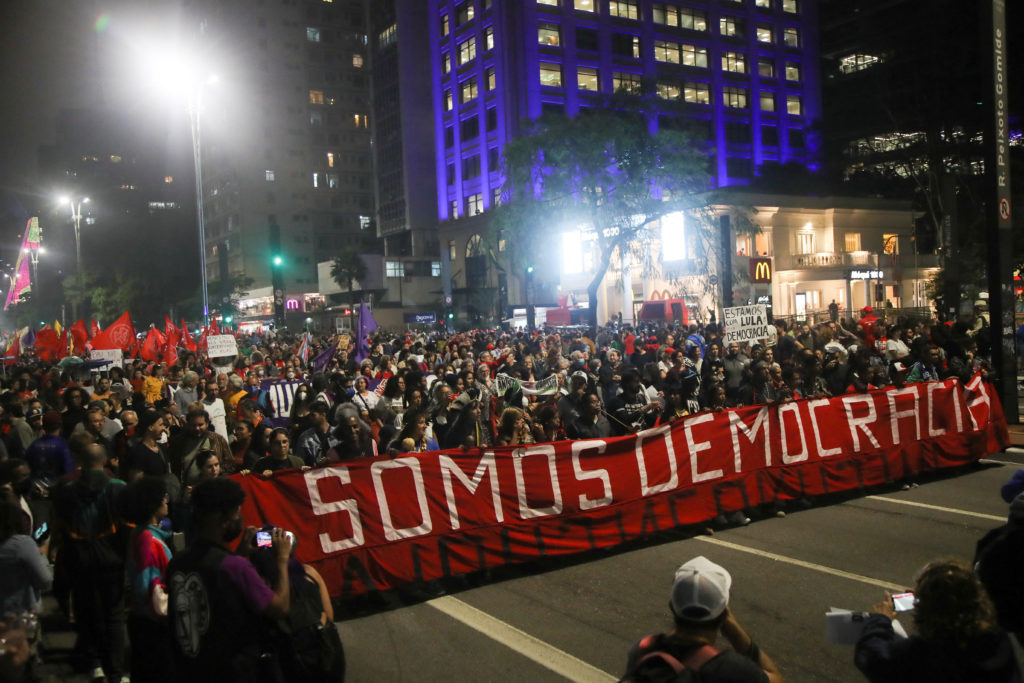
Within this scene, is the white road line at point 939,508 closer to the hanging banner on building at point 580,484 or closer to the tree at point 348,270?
the hanging banner on building at point 580,484

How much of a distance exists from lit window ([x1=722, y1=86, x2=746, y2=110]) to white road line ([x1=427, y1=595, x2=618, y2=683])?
71026 mm

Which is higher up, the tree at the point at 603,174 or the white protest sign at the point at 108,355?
the tree at the point at 603,174

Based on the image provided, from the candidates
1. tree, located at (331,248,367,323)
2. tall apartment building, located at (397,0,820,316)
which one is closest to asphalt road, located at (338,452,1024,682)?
tall apartment building, located at (397,0,820,316)

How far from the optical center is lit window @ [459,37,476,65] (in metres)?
68.6

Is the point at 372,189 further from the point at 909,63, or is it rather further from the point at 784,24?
the point at 909,63

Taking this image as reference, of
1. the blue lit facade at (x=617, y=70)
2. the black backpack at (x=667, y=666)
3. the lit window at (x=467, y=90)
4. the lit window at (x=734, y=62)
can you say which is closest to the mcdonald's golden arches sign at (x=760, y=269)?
the blue lit facade at (x=617, y=70)

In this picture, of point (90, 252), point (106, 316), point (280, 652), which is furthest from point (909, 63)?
point (90, 252)

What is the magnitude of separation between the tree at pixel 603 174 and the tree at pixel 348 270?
39309 mm

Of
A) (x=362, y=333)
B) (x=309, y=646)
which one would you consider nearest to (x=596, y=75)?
(x=362, y=333)

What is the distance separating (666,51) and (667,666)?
7302 centimetres

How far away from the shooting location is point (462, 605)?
6.77 m

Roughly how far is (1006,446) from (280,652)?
38.6ft

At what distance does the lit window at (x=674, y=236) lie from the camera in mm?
40625

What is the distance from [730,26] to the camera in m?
72.1
